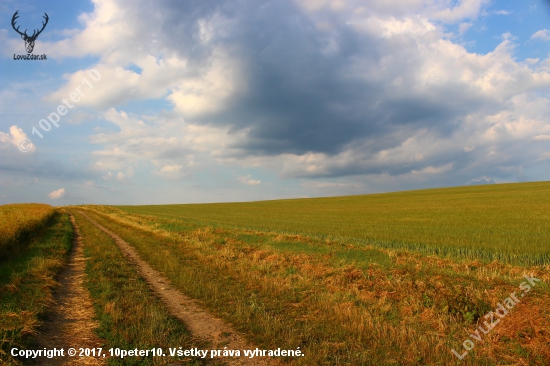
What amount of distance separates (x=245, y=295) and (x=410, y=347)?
4.79 m

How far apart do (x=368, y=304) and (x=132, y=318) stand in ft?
20.1

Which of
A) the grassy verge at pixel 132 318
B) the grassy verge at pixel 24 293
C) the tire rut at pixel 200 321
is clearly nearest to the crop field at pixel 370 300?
the tire rut at pixel 200 321

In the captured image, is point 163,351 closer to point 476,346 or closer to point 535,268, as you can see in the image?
point 476,346

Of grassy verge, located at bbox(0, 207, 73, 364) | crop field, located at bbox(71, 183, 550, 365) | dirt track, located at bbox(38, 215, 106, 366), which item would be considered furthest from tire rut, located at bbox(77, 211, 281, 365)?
grassy verge, located at bbox(0, 207, 73, 364)

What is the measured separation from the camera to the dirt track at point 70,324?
18.0 feet

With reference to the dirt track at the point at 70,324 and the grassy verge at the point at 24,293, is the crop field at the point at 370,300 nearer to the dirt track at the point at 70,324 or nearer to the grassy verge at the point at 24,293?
the dirt track at the point at 70,324

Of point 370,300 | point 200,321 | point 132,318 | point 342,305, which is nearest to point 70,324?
point 132,318

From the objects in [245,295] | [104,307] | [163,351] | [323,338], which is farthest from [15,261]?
[323,338]

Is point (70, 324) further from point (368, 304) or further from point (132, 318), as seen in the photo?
point (368, 304)

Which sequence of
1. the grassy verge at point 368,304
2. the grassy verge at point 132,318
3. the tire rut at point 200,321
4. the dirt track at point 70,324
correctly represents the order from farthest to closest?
the grassy verge at point 368,304 < the tire rut at point 200,321 < the grassy verge at point 132,318 < the dirt track at point 70,324

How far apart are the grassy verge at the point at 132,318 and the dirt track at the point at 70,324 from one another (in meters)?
0.21

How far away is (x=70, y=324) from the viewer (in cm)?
701

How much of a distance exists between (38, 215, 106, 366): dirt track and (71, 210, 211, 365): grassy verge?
206mm

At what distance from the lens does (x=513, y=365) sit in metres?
5.73
